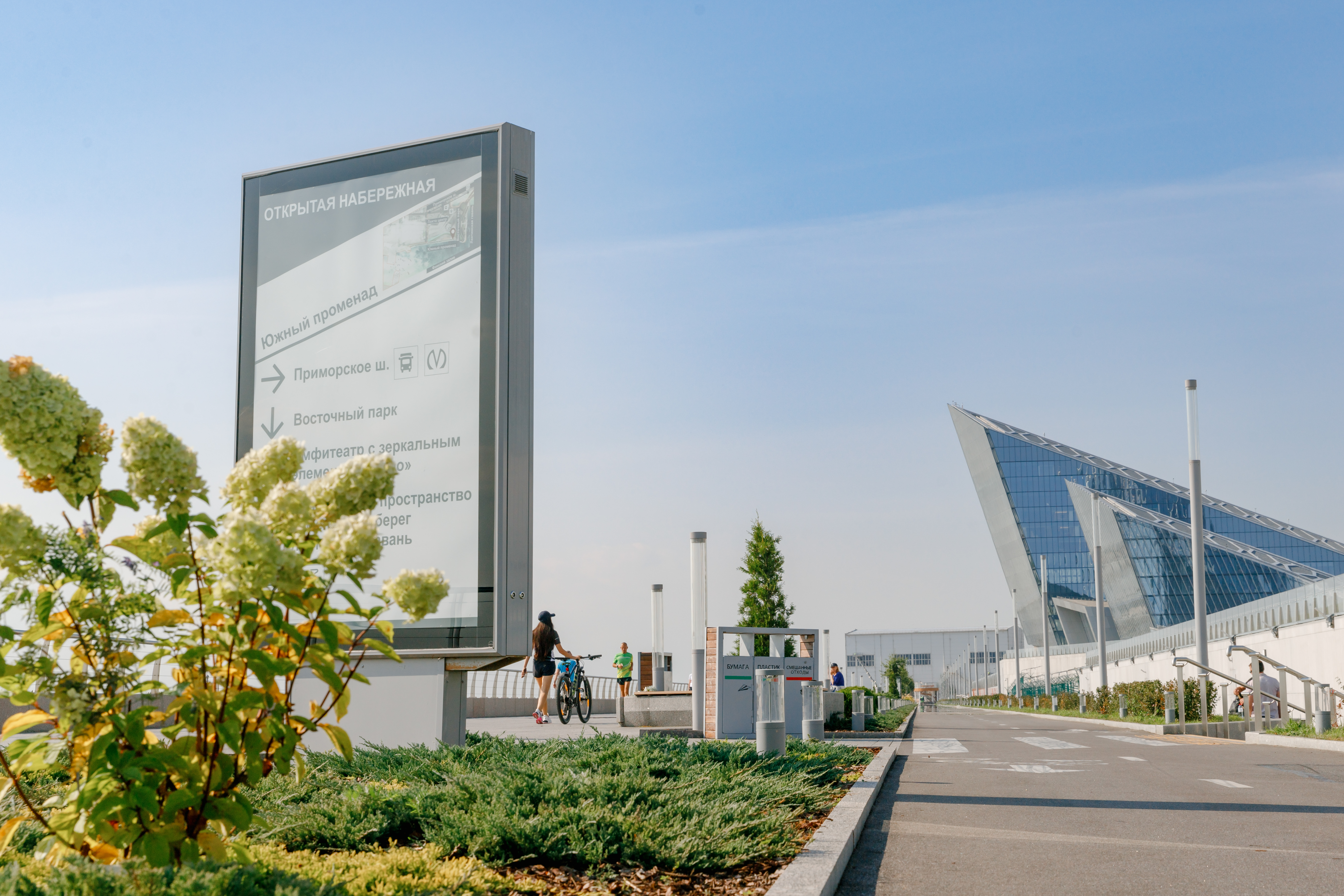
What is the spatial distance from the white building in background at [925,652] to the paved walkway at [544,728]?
12618cm

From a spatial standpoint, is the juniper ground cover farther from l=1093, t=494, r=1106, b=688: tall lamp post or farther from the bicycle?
l=1093, t=494, r=1106, b=688: tall lamp post

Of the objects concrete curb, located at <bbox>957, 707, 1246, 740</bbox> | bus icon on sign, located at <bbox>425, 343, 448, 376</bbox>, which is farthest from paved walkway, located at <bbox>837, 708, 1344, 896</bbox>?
concrete curb, located at <bbox>957, 707, 1246, 740</bbox>

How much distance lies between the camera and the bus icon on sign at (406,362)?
27.0 feet

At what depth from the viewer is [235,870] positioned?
125 inches

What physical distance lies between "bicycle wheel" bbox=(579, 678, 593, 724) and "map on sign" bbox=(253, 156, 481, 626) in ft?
33.6

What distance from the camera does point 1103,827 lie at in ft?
23.7

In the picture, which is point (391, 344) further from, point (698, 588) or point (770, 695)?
point (698, 588)

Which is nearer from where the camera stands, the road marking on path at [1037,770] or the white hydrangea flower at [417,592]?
the white hydrangea flower at [417,592]

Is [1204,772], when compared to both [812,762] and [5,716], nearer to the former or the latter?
[812,762]

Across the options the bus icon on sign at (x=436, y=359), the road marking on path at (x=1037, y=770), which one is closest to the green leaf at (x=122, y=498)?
the bus icon on sign at (x=436, y=359)

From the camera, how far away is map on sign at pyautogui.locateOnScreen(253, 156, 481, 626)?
8000mm

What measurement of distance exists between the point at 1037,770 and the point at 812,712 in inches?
141

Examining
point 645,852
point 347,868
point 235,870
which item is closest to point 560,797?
point 645,852

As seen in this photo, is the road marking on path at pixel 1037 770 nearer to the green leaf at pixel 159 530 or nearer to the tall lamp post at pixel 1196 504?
the green leaf at pixel 159 530
